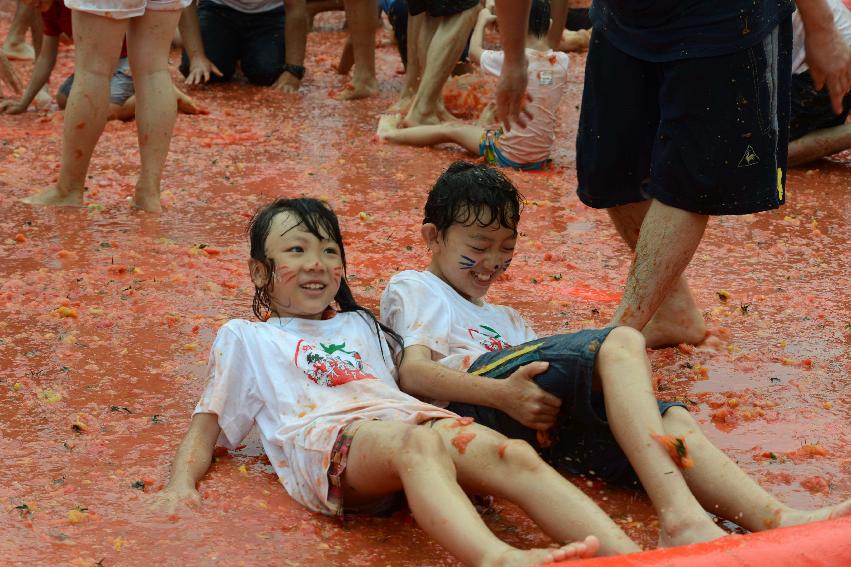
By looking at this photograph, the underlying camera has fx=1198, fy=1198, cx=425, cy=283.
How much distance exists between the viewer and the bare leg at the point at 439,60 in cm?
716

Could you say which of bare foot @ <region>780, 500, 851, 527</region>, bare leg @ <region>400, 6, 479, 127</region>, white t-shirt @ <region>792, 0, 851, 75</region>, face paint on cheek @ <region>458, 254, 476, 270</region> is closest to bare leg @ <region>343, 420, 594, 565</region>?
bare foot @ <region>780, 500, 851, 527</region>

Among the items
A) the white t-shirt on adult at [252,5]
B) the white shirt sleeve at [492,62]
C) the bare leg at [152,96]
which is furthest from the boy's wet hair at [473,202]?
the white t-shirt on adult at [252,5]

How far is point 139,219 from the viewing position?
17.3 ft

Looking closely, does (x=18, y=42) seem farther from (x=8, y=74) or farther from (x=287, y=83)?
(x=287, y=83)

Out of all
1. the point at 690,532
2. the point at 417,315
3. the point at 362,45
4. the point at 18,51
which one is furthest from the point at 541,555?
the point at 18,51

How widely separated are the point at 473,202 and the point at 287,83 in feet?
18.3

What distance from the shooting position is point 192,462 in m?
2.82

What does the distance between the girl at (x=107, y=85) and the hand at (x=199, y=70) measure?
289 cm

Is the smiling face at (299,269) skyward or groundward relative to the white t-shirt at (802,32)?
groundward

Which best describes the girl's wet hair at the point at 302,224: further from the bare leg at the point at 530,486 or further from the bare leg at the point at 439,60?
Result: the bare leg at the point at 439,60

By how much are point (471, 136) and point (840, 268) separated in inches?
96.9

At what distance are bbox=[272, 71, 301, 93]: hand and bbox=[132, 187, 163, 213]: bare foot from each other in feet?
10.5

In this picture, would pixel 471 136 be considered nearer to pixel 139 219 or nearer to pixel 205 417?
pixel 139 219

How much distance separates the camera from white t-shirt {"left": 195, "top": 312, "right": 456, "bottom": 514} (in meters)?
2.77
